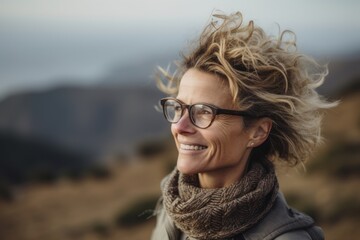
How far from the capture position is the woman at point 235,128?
2.50 metres

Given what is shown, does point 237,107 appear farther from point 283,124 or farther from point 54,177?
point 54,177

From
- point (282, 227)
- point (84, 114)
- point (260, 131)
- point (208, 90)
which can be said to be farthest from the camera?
point (84, 114)

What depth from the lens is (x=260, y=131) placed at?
2.71 m

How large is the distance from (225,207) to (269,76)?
769mm

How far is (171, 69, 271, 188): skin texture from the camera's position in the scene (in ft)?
8.46

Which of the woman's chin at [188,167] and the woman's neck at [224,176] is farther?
the woman's neck at [224,176]

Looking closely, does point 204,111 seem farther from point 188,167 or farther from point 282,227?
point 282,227

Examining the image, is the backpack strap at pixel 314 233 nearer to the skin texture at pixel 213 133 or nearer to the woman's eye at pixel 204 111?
the skin texture at pixel 213 133

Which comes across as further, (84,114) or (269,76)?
(84,114)

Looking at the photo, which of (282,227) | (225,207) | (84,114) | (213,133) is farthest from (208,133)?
(84,114)

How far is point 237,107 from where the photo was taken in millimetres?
2584

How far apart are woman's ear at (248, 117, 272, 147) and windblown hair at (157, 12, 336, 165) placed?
0.14 ft

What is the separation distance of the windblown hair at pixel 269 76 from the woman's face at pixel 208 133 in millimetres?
61

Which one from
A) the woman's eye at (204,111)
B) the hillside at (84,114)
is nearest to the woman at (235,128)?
the woman's eye at (204,111)
